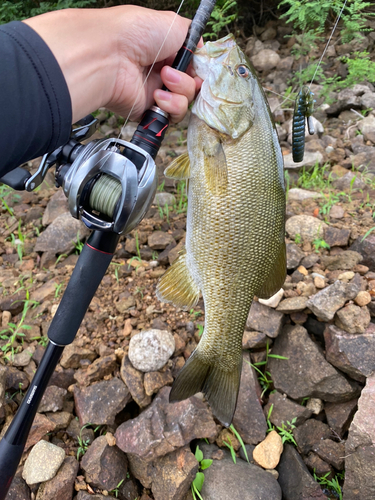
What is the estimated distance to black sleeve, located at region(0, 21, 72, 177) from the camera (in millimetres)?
1188

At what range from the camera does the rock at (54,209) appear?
136 inches

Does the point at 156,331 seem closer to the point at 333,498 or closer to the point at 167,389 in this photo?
the point at 167,389

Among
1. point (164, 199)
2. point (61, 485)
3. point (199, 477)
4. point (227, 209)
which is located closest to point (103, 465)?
point (61, 485)

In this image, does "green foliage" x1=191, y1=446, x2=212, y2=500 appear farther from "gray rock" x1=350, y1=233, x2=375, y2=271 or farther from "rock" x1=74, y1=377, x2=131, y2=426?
"gray rock" x1=350, y1=233, x2=375, y2=271

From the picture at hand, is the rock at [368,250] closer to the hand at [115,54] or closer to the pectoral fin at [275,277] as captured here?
the pectoral fin at [275,277]

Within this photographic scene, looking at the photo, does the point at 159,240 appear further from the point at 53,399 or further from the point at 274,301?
the point at 53,399

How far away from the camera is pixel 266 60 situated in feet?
19.5

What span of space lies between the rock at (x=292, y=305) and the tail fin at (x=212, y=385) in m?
0.79

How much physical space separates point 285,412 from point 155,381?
850mm

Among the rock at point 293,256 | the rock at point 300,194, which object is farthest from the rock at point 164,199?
the rock at point 293,256

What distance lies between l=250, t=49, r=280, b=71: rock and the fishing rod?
4917 mm

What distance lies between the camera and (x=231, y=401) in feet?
5.48

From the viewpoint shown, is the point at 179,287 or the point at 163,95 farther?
the point at 179,287

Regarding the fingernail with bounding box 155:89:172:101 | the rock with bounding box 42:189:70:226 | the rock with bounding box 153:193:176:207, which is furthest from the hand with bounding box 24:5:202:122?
the rock with bounding box 42:189:70:226
